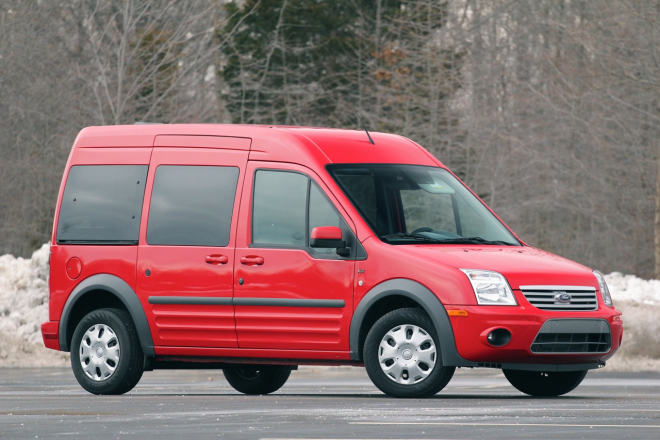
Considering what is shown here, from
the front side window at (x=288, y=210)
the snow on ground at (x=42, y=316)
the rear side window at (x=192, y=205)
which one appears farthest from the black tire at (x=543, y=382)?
the snow on ground at (x=42, y=316)

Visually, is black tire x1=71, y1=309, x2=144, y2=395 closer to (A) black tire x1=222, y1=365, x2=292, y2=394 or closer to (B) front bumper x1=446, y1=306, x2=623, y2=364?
(A) black tire x1=222, y1=365, x2=292, y2=394

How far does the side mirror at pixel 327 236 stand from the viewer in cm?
1113

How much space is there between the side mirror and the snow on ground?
22.8 ft

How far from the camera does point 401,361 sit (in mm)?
11023

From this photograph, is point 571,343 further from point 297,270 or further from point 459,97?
point 459,97

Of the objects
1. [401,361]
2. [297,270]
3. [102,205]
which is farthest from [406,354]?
[102,205]

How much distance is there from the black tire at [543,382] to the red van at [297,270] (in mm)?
14

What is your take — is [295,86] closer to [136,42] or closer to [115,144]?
[136,42]

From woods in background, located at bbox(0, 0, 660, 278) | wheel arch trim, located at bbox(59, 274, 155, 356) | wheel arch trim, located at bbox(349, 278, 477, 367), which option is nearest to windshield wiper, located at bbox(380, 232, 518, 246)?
wheel arch trim, located at bbox(349, 278, 477, 367)

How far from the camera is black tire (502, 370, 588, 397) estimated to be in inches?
479

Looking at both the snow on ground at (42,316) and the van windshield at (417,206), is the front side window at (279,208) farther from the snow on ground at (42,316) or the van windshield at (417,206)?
the snow on ground at (42,316)

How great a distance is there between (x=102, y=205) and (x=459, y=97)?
1982 centimetres

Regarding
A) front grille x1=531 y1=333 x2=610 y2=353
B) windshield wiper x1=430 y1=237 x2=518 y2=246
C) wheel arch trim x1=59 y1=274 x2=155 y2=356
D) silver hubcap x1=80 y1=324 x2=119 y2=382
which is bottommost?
silver hubcap x1=80 y1=324 x2=119 y2=382

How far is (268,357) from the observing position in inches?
464
